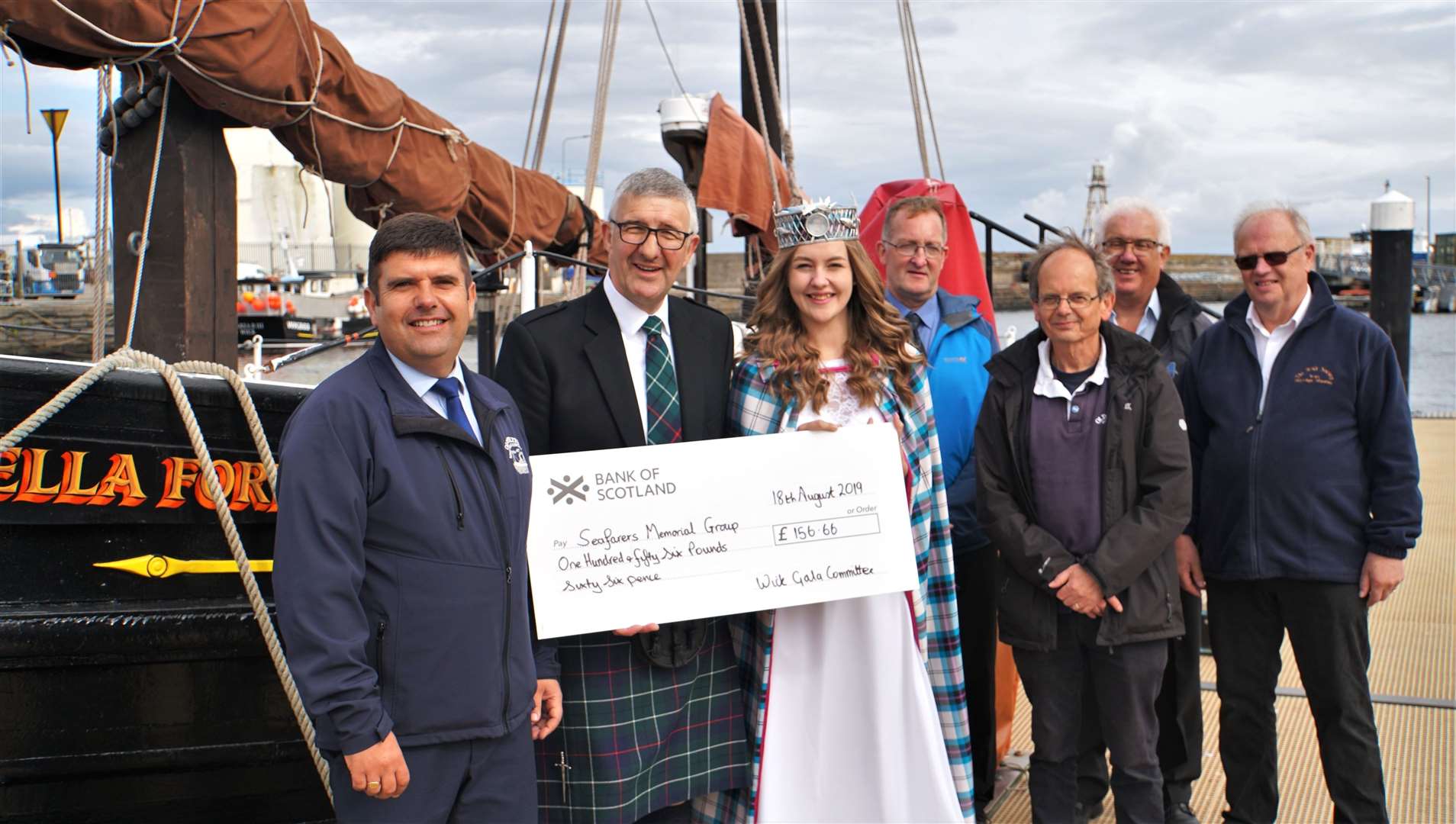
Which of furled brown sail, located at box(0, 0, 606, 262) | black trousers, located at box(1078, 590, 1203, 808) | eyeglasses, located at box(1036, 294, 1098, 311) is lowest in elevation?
black trousers, located at box(1078, 590, 1203, 808)

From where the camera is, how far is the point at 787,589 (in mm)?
2469

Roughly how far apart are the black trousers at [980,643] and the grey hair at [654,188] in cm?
133

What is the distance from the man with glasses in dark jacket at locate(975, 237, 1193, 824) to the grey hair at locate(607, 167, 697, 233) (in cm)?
91

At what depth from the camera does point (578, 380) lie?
7.96 feet

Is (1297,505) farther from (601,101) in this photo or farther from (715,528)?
(601,101)

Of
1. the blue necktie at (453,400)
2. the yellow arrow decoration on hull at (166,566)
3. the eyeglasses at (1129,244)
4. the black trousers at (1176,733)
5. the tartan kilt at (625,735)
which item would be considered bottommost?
the black trousers at (1176,733)

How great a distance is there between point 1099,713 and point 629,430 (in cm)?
135

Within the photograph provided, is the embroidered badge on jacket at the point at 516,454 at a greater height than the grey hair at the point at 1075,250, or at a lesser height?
lesser

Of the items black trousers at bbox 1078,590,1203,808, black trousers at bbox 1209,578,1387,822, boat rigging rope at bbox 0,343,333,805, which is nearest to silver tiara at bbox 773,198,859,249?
boat rigging rope at bbox 0,343,333,805

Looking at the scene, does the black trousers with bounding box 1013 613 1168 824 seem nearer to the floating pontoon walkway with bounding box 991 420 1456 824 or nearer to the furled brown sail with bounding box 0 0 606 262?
the floating pontoon walkway with bounding box 991 420 1456 824

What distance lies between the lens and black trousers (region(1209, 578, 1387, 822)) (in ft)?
9.04

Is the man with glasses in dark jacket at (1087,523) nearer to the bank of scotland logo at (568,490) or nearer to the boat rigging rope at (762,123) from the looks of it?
the bank of scotland logo at (568,490)

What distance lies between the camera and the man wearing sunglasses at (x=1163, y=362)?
3131mm

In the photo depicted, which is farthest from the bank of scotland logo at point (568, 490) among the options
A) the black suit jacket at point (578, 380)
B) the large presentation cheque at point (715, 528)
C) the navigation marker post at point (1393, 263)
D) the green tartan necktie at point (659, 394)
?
the navigation marker post at point (1393, 263)
